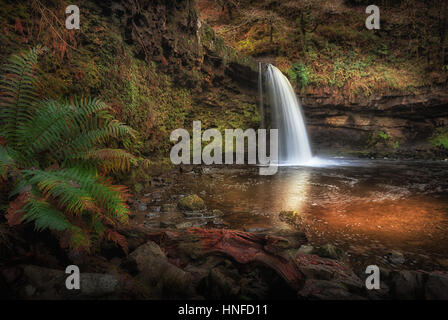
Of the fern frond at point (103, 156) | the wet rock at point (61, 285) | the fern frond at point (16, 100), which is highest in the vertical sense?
the fern frond at point (16, 100)

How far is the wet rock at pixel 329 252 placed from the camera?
98.1 inches

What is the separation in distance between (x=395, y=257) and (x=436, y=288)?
88 centimetres

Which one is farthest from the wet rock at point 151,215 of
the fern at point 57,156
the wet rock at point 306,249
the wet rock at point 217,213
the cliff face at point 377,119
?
the cliff face at point 377,119

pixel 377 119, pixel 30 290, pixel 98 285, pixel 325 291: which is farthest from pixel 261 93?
pixel 30 290

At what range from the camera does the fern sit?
1.69 meters

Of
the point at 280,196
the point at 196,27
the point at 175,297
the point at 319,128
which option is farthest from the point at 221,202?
the point at 319,128

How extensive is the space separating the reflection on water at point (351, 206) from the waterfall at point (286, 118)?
399cm

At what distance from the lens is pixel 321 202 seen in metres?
4.56

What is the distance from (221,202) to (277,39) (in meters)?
12.2

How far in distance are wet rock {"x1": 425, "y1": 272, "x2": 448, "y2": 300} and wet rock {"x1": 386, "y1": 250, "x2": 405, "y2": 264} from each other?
735 mm

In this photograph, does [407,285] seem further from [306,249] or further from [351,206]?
[351,206]

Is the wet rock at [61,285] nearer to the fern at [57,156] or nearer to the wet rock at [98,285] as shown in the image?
the wet rock at [98,285]

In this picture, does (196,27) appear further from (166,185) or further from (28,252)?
(28,252)

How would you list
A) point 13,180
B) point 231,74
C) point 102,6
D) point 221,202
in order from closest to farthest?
point 13,180, point 221,202, point 102,6, point 231,74
